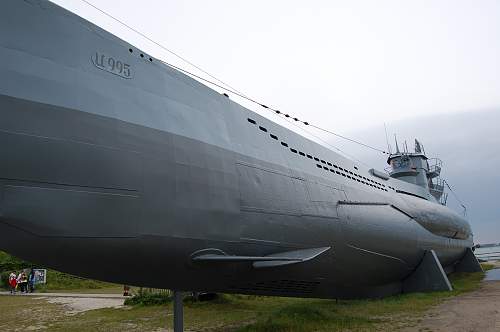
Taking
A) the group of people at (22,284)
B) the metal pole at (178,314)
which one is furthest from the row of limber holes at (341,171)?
the group of people at (22,284)

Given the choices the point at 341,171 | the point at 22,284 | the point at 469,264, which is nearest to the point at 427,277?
the point at 341,171

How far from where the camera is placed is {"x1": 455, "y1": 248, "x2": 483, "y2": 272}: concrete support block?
63.0 ft

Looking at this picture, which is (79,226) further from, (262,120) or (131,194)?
(262,120)

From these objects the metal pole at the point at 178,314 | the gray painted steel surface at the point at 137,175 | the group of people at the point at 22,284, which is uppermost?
the gray painted steel surface at the point at 137,175

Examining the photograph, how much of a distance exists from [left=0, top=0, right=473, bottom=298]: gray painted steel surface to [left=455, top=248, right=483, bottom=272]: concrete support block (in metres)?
14.7

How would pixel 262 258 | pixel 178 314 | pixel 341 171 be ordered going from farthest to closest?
pixel 341 171 < pixel 178 314 < pixel 262 258

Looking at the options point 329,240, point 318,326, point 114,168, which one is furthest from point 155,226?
point 318,326

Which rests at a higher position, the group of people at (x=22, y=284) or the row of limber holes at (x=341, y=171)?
the row of limber holes at (x=341, y=171)

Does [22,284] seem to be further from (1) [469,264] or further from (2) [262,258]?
(1) [469,264]

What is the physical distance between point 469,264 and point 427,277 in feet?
31.1

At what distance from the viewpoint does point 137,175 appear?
4.54 metres

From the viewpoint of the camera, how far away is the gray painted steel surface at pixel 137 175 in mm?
3936

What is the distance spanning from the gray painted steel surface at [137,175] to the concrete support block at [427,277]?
17.6ft

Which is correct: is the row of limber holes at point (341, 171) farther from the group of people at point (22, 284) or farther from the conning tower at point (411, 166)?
the group of people at point (22, 284)
